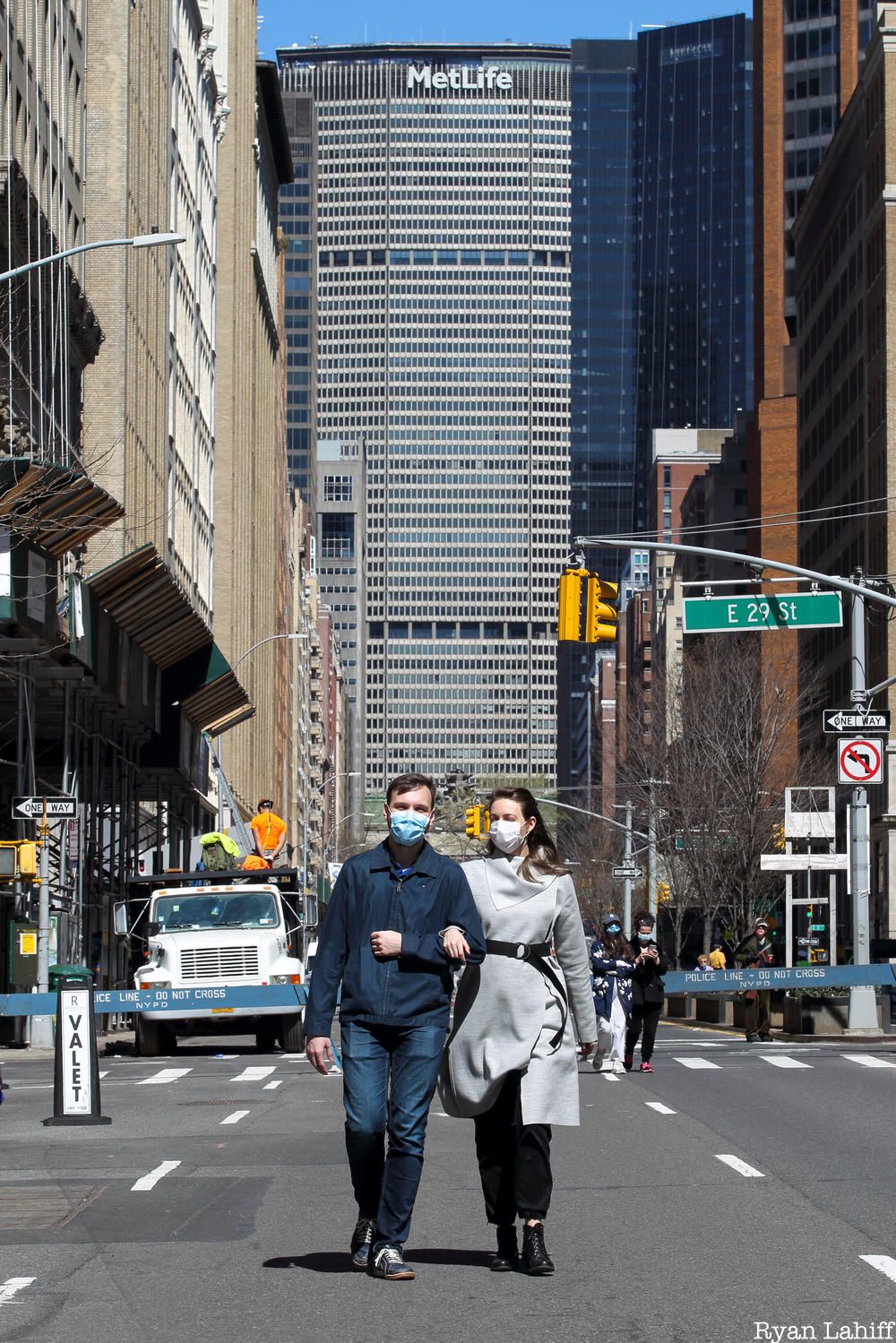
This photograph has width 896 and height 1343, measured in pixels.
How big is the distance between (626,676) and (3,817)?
121 metres

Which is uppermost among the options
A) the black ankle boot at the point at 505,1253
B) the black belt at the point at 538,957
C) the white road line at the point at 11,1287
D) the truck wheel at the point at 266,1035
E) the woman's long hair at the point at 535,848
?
the woman's long hair at the point at 535,848

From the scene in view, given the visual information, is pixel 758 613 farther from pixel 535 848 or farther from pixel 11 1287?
pixel 11 1287

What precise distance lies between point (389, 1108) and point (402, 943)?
2.24ft

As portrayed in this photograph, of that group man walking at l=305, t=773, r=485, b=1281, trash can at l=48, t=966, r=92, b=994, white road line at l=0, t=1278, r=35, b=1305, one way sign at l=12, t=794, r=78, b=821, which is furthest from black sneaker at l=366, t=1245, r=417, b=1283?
one way sign at l=12, t=794, r=78, b=821

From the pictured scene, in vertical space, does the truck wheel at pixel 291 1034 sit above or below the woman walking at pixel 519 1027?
below

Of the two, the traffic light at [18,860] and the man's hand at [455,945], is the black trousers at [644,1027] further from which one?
the man's hand at [455,945]

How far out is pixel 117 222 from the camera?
50.4 metres

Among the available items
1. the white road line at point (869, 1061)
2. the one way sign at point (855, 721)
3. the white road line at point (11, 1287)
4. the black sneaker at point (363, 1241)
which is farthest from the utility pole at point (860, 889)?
the white road line at point (11, 1287)

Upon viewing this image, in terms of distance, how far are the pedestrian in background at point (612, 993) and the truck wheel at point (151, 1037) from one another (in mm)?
6730

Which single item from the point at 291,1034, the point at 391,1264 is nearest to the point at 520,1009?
the point at 391,1264

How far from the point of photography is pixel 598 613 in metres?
26.5

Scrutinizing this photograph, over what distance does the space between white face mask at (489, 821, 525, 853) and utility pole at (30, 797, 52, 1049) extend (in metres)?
23.4

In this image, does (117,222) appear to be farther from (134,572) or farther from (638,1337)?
(638,1337)

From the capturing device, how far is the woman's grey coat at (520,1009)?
869cm
